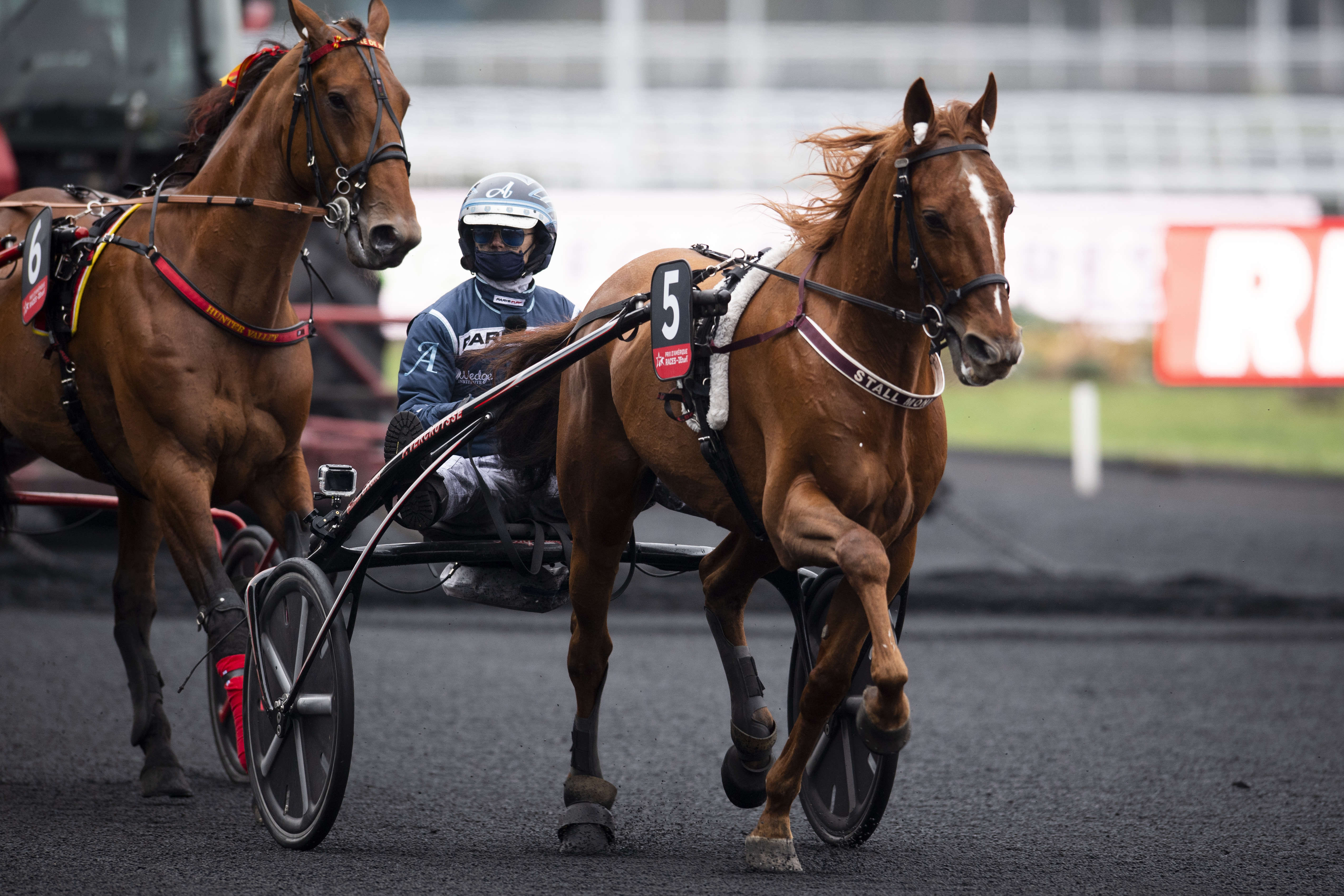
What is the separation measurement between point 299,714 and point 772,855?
1267 millimetres

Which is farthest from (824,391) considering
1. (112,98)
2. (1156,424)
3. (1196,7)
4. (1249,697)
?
(1196,7)

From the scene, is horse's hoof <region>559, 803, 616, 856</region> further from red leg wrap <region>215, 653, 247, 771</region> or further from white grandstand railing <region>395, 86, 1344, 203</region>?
white grandstand railing <region>395, 86, 1344, 203</region>

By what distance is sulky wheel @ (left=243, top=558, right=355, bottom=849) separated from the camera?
3.76 m

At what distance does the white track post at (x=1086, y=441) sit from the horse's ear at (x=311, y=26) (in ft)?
35.2

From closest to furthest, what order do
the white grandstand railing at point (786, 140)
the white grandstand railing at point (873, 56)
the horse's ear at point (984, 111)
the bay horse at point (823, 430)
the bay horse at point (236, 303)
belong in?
the bay horse at point (823, 430) < the horse's ear at point (984, 111) < the bay horse at point (236, 303) < the white grandstand railing at point (786, 140) < the white grandstand railing at point (873, 56)

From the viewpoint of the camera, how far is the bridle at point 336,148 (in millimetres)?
3973

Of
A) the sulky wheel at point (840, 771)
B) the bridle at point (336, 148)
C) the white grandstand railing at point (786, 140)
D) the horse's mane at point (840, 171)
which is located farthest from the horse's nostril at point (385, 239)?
the white grandstand railing at point (786, 140)

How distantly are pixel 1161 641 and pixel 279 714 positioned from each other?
5478 millimetres

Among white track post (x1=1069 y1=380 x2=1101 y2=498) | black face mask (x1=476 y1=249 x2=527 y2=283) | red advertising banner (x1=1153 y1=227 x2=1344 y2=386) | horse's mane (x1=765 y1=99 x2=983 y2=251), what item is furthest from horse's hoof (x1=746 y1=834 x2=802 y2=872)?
white track post (x1=1069 y1=380 x2=1101 y2=498)

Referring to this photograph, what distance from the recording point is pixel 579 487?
4.10 metres

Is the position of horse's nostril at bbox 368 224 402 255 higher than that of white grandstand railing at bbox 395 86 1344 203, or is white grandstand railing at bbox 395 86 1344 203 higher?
white grandstand railing at bbox 395 86 1344 203

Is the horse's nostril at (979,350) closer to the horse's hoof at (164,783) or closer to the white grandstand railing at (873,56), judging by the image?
the horse's hoof at (164,783)

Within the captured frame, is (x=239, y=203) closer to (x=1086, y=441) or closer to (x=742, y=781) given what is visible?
(x=742, y=781)

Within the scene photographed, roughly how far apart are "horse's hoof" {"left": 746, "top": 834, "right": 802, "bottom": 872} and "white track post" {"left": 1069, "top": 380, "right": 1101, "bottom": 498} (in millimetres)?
10560
